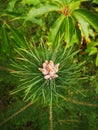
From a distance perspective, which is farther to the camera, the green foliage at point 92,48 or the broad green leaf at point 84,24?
the green foliage at point 92,48

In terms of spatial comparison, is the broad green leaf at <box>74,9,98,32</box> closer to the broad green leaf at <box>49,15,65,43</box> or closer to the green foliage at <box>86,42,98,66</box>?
the broad green leaf at <box>49,15,65,43</box>

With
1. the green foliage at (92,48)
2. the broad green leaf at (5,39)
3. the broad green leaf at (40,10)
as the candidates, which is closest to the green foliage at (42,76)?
the broad green leaf at (40,10)

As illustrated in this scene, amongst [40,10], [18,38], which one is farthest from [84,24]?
[18,38]

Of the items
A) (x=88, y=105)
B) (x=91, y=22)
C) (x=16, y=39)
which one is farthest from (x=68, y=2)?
(x=88, y=105)

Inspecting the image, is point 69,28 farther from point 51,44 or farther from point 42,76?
point 42,76

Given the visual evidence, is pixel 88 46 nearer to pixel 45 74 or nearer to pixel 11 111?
pixel 11 111

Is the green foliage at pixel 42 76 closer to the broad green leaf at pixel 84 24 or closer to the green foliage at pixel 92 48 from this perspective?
the broad green leaf at pixel 84 24

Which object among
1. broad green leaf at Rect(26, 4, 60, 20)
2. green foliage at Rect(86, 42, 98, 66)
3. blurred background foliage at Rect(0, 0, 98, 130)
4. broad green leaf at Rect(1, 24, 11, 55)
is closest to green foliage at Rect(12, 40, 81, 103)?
blurred background foliage at Rect(0, 0, 98, 130)

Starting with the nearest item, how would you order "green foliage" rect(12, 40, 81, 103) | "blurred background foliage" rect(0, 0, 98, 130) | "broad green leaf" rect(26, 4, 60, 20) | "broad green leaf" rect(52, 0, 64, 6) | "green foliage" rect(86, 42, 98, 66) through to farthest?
"green foliage" rect(12, 40, 81, 103), "blurred background foliage" rect(0, 0, 98, 130), "broad green leaf" rect(26, 4, 60, 20), "broad green leaf" rect(52, 0, 64, 6), "green foliage" rect(86, 42, 98, 66)

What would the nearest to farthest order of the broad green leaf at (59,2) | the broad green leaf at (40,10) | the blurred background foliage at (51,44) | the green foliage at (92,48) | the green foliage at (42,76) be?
1. the green foliage at (42,76)
2. the blurred background foliage at (51,44)
3. the broad green leaf at (40,10)
4. the broad green leaf at (59,2)
5. the green foliage at (92,48)

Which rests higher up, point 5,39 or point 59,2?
point 59,2

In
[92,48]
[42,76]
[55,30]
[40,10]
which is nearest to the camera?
[42,76]
